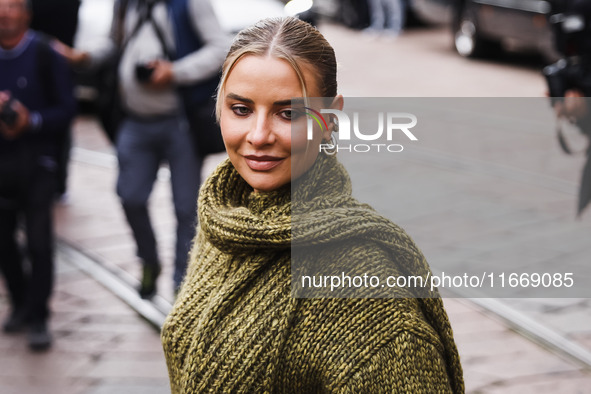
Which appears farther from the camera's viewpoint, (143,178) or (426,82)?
(426,82)

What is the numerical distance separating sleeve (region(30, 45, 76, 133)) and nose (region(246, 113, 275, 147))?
3.08m

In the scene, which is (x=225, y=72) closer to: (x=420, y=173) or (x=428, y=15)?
(x=420, y=173)

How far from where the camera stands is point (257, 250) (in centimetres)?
161

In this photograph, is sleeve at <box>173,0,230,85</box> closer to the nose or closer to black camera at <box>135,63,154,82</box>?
black camera at <box>135,63,154,82</box>

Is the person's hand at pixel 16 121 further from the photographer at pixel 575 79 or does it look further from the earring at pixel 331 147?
the earring at pixel 331 147

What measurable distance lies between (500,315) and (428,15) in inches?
454

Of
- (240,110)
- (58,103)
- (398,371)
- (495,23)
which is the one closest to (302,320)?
(398,371)

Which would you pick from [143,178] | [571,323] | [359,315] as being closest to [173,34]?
[143,178]

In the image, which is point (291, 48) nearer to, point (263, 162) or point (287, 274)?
point (263, 162)

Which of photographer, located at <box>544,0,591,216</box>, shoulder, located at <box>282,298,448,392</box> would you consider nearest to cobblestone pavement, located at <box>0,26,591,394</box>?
photographer, located at <box>544,0,591,216</box>

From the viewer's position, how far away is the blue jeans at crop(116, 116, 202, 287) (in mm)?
4488

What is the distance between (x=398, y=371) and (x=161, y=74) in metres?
3.18

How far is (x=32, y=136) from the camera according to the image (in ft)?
14.4

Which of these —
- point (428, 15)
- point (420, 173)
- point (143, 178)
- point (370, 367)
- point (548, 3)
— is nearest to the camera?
point (370, 367)
